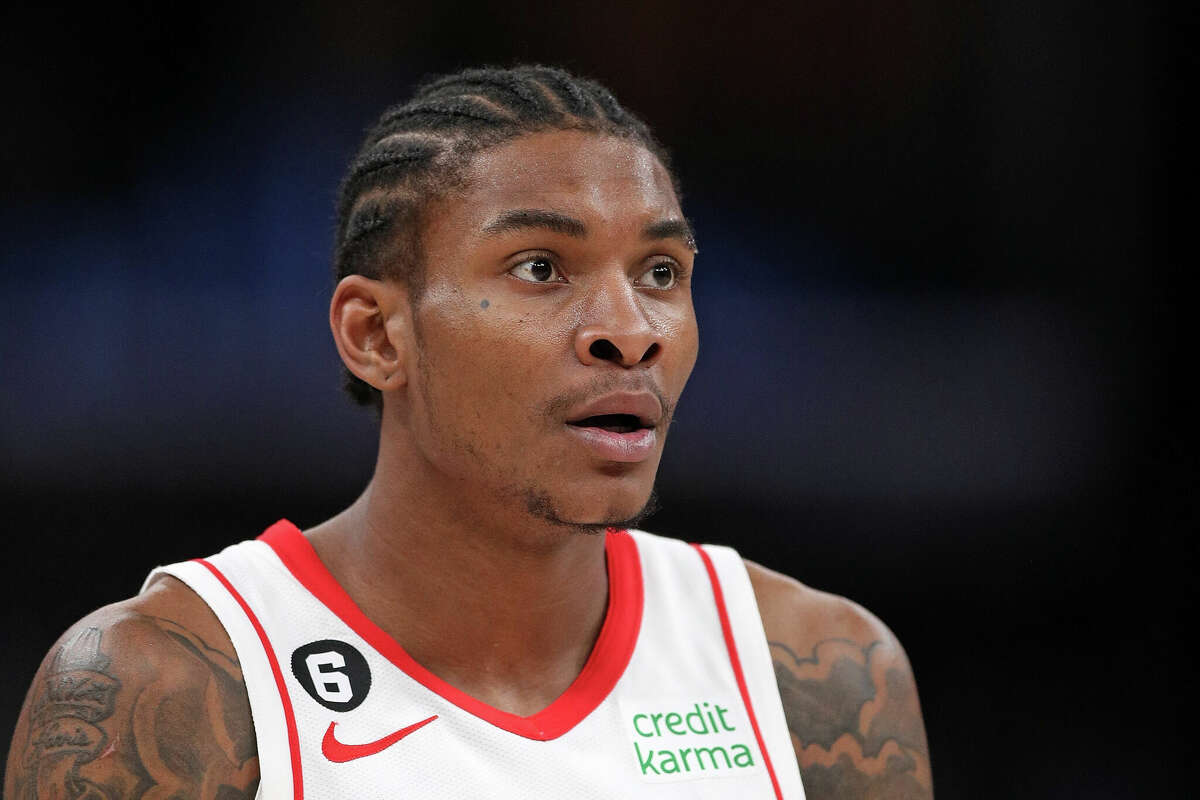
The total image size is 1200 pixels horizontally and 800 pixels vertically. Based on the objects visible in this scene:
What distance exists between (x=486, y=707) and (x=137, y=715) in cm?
57

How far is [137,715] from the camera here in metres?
2.27

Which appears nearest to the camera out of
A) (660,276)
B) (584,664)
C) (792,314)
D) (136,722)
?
(136,722)

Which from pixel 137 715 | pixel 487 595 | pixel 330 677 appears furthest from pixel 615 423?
pixel 137 715

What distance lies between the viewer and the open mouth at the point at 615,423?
97.3 inches

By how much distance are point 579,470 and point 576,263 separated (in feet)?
1.12

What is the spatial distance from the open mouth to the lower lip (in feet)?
0.08

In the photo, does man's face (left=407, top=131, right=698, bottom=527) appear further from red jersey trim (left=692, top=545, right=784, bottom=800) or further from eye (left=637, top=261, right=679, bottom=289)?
red jersey trim (left=692, top=545, right=784, bottom=800)

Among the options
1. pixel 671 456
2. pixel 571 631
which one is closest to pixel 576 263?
pixel 571 631

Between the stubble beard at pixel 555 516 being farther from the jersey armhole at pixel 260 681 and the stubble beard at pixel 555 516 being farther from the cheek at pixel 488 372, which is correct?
the jersey armhole at pixel 260 681

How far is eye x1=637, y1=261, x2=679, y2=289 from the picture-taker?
2580 mm

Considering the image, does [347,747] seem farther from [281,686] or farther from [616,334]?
[616,334]

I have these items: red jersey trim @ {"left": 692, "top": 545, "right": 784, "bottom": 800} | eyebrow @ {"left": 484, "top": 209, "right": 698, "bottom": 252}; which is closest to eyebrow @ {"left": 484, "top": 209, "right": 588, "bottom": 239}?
eyebrow @ {"left": 484, "top": 209, "right": 698, "bottom": 252}

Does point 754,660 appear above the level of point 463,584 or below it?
below

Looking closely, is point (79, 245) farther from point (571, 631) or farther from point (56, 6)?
point (571, 631)
